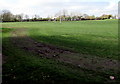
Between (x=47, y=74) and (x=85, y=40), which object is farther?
(x=85, y=40)

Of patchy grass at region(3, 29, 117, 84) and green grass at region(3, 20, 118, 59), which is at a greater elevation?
green grass at region(3, 20, 118, 59)

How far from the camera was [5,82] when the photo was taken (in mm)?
5043

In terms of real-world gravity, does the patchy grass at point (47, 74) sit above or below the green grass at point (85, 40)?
below

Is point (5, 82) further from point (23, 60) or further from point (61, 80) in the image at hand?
point (23, 60)

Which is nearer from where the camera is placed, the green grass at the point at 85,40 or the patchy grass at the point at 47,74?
the patchy grass at the point at 47,74

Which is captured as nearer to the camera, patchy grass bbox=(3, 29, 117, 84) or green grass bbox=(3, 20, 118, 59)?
patchy grass bbox=(3, 29, 117, 84)

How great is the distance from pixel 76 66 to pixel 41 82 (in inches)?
83.3

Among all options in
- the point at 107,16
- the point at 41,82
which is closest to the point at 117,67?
the point at 41,82

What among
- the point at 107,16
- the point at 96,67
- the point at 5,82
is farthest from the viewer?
the point at 107,16

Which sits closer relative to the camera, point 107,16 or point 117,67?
point 117,67

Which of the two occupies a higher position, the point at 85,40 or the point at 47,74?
the point at 85,40

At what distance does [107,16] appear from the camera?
12569 cm

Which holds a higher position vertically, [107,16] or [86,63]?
[107,16]

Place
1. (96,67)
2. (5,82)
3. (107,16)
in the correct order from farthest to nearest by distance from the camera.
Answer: (107,16), (96,67), (5,82)
